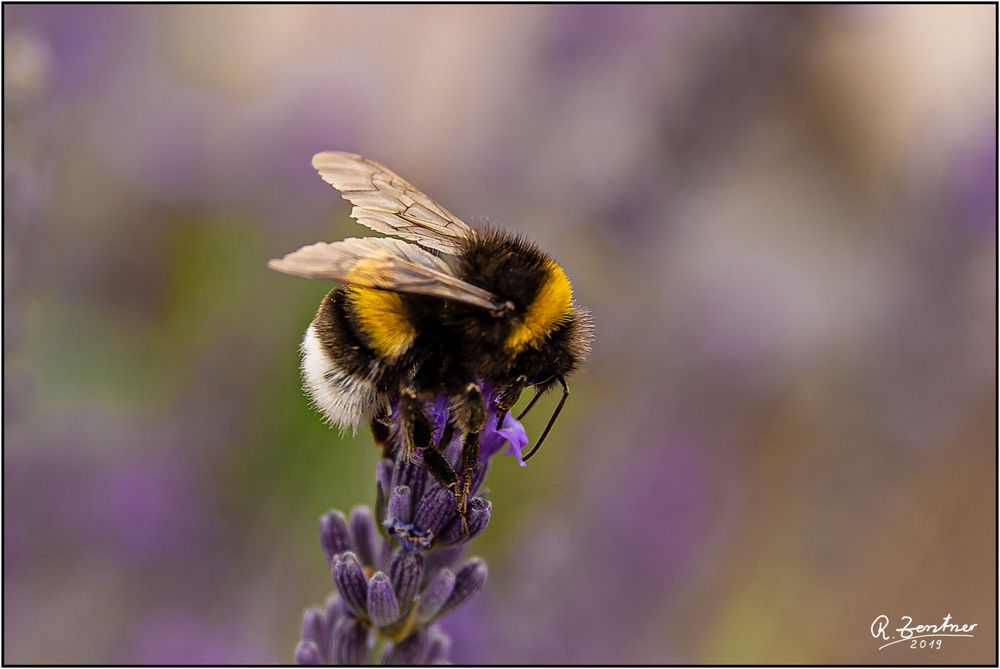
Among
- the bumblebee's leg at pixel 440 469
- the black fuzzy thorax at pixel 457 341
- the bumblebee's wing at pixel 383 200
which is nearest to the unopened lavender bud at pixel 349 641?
the bumblebee's leg at pixel 440 469

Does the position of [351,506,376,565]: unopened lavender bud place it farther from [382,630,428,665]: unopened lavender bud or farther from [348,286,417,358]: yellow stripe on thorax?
[348,286,417,358]: yellow stripe on thorax

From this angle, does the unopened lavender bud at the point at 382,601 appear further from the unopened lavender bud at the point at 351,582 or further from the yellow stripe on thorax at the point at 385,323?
the yellow stripe on thorax at the point at 385,323

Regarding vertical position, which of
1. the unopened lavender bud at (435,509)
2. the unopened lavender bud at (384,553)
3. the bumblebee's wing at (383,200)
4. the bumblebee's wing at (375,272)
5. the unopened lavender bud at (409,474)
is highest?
the bumblebee's wing at (383,200)

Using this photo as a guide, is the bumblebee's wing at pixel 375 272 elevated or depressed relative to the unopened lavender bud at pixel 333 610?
elevated

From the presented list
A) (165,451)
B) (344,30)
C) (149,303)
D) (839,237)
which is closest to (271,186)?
(149,303)

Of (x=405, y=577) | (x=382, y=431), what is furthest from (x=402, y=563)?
(x=382, y=431)
